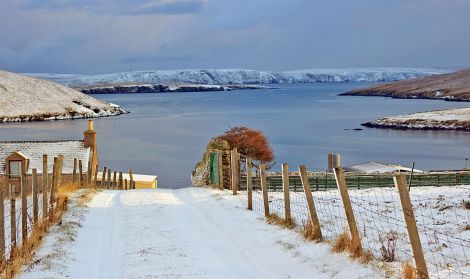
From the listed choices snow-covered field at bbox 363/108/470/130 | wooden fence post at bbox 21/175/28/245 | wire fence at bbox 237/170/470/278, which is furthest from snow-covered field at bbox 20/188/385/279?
snow-covered field at bbox 363/108/470/130

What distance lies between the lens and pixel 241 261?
12.5 m

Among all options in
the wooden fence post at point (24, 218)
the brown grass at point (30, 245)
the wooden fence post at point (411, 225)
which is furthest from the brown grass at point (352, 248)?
the wooden fence post at point (24, 218)

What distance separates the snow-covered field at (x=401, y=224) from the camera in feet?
35.7

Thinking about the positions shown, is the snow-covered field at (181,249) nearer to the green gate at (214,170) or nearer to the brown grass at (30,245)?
the brown grass at (30,245)

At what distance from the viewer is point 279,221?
1585cm

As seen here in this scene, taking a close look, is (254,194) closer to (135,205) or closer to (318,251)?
(135,205)

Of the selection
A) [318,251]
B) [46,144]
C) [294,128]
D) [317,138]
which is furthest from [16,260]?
[294,128]

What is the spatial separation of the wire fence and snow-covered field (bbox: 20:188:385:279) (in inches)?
33.0

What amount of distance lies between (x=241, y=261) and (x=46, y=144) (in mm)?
46308

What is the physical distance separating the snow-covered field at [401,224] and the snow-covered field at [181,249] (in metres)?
0.90

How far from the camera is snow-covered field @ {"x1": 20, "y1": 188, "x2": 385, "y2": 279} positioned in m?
11.4

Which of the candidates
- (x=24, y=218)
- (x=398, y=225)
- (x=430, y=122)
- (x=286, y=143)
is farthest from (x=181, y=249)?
(x=430, y=122)

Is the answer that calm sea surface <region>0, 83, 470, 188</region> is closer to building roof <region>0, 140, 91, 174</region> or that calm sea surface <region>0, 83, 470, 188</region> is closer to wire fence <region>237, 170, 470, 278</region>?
building roof <region>0, 140, 91, 174</region>

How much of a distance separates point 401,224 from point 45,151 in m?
44.4
